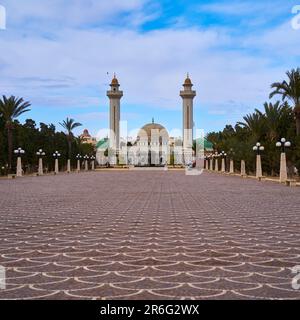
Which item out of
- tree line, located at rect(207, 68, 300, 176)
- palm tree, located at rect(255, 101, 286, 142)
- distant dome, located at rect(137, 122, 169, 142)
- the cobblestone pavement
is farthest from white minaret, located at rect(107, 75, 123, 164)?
the cobblestone pavement

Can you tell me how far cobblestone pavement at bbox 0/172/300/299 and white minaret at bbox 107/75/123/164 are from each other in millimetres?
86285

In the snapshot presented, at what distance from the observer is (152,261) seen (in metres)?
6.54

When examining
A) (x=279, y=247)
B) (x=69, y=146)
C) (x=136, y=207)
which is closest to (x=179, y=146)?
(x=69, y=146)

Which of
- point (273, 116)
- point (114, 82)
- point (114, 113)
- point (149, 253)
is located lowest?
point (149, 253)

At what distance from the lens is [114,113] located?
10131 cm

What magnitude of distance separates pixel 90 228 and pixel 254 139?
33046 mm

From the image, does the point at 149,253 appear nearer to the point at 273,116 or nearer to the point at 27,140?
the point at 273,116

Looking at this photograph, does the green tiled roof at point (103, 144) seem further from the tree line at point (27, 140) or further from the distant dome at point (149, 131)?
the tree line at point (27, 140)

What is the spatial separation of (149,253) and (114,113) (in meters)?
94.9

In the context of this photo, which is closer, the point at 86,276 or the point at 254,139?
the point at 86,276

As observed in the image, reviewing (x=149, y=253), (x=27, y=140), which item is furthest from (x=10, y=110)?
(x=149, y=253)

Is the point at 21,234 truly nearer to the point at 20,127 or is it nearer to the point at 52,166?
the point at 20,127
